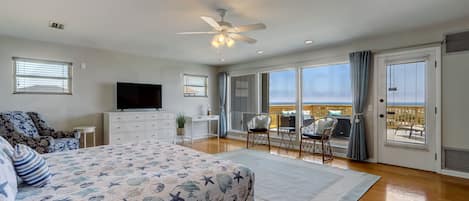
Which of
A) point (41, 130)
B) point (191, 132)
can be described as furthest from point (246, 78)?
point (41, 130)

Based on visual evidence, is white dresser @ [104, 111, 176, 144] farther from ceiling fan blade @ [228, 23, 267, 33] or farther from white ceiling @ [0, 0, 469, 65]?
ceiling fan blade @ [228, 23, 267, 33]

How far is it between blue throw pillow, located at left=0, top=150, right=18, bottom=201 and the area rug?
2214 millimetres

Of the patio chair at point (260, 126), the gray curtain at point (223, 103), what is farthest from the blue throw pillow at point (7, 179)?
the gray curtain at point (223, 103)

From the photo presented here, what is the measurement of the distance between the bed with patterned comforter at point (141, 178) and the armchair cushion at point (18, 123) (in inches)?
86.8

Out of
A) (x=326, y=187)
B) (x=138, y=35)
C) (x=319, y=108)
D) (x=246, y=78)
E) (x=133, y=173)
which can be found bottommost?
(x=326, y=187)

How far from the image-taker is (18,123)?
3.90 metres

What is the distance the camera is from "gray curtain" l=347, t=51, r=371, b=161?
4.45 metres

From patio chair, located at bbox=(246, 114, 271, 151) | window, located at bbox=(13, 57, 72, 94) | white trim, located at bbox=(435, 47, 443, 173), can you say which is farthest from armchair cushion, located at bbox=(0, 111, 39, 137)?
white trim, located at bbox=(435, 47, 443, 173)

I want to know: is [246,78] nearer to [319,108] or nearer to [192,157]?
[319,108]

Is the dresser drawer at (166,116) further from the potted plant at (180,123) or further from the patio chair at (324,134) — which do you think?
the patio chair at (324,134)

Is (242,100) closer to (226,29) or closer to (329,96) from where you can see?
(329,96)

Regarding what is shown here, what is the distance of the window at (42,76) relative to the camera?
14.7 feet

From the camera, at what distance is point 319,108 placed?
545 cm

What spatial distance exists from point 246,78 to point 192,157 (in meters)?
5.06
